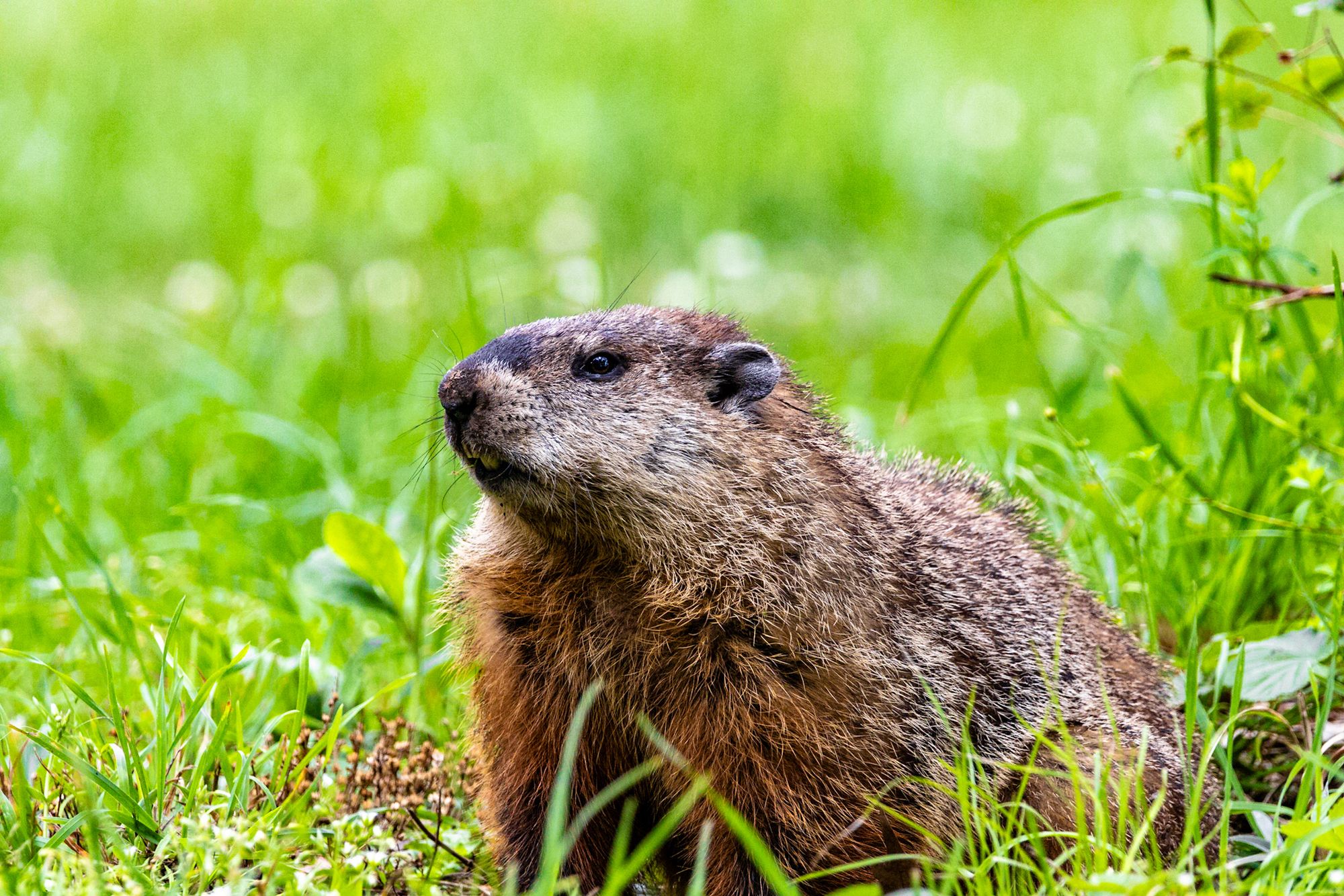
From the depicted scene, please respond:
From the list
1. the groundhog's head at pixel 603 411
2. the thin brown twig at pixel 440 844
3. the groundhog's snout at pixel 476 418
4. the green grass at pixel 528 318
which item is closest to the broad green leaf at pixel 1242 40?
the green grass at pixel 528 318

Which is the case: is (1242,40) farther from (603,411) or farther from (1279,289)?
(603,411)

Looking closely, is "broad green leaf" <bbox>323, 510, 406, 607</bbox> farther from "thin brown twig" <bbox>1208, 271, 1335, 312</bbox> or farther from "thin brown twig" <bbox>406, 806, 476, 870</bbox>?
"thin brown twig" <bbox>1208, 271, 1335, 312</bbox>

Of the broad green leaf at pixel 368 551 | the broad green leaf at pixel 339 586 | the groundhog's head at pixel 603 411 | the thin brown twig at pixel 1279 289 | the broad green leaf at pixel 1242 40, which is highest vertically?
the broad green leaf at pixel 1242 40

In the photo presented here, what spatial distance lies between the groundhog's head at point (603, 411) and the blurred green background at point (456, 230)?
37.8 inches

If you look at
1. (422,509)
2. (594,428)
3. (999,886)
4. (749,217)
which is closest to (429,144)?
(749,217)

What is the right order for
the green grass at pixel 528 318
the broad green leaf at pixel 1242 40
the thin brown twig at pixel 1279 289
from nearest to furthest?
1. the green grass at pixel 528 318
2. the broad green leaf at pixel 1242 40
3. the thin brown twig at pixel 1279 289

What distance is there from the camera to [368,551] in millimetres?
4215

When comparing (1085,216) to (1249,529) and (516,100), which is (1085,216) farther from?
(1249,529)

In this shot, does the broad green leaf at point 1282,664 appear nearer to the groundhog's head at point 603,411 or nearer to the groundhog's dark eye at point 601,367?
the groundhog's head at point 603,411

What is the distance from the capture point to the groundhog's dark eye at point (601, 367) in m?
3.62

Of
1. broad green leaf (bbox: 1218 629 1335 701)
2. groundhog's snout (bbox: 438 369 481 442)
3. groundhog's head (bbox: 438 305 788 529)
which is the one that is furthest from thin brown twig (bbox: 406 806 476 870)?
broad green leaf (bbox: 1218 629 1335 701)

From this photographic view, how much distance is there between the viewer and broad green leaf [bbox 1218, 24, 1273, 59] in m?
3.99

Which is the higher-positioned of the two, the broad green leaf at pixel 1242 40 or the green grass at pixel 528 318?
the broad green leaf at pixel 1242 40

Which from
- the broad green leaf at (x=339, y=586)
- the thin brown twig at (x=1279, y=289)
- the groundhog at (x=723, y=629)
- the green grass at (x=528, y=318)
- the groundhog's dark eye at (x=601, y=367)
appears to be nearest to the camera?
the groundhog at (x=723, y=629)
